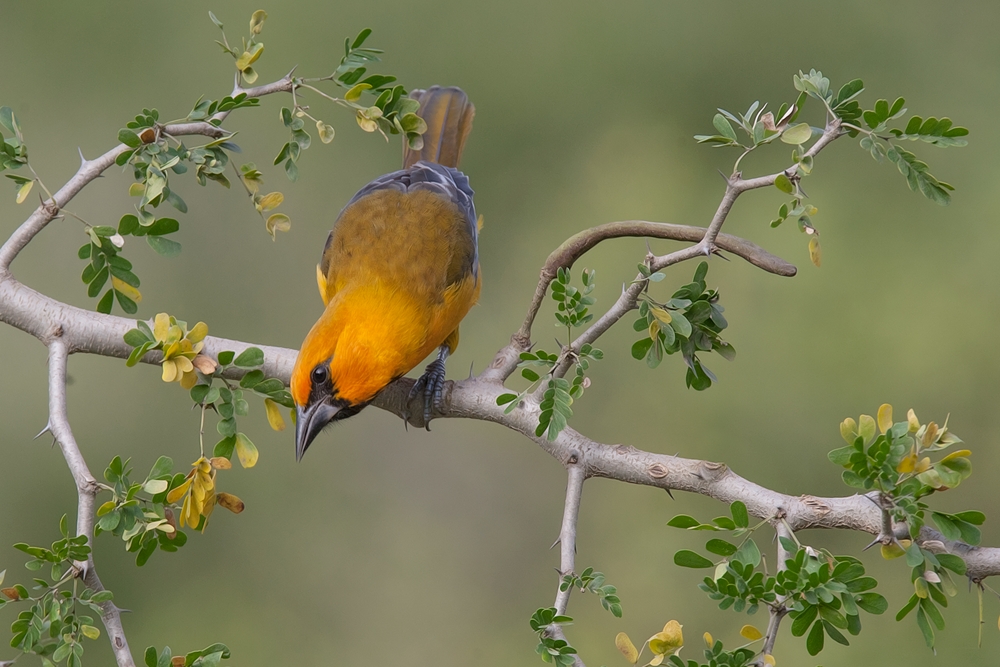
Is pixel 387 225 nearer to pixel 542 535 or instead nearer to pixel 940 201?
pixel 940 201

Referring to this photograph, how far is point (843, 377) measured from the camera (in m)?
6.09

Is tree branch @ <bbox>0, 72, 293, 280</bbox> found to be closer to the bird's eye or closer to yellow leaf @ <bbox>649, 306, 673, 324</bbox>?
the bird's eye

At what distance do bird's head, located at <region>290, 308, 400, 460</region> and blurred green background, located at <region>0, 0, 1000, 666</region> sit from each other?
3465mm

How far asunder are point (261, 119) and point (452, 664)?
13.8 ft

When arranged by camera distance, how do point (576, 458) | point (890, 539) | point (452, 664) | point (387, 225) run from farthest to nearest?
point (452, 664)
point (387, 225)
point (576, 458)
point (890, 539)

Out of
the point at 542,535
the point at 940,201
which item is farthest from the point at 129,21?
the point at 940,201

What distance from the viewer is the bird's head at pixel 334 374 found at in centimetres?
288

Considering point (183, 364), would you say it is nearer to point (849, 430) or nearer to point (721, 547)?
point (721, 547)

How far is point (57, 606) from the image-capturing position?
1.80 meters

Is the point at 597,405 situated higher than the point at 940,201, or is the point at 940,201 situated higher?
the point at 597,405

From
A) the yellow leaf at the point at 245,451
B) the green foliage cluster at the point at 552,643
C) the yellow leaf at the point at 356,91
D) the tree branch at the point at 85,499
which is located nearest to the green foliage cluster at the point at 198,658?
the tree branch at the point at 85,499

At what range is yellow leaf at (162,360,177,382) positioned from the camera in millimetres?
1960

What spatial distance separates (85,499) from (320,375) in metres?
0.99

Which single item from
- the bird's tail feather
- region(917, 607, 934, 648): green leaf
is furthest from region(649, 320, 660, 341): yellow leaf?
the bird's tail feather
